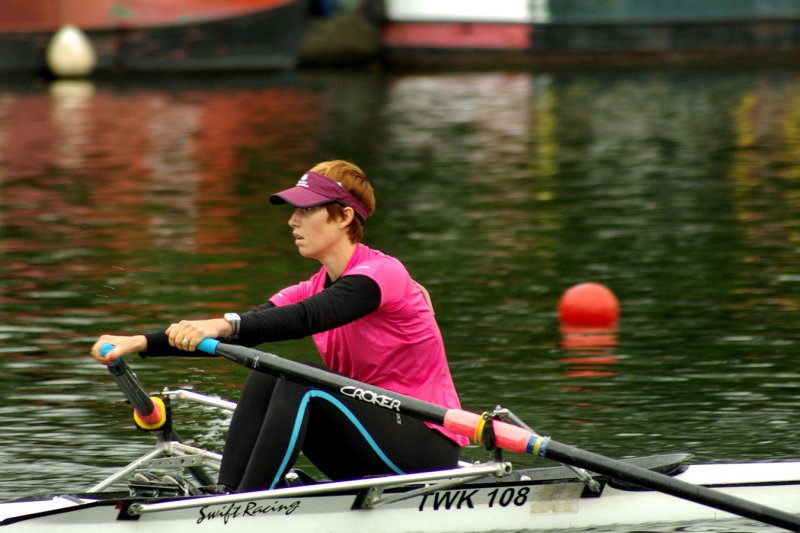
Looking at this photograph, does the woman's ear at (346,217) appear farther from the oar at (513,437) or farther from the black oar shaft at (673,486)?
the black oar shaft at (673,486)

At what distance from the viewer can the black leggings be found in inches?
234

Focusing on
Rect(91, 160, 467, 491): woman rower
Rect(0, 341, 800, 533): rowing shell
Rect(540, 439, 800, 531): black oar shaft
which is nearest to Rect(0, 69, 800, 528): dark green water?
Rect(0, 341, 800, 533): rowing shell

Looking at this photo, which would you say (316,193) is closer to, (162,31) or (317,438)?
(317,438)

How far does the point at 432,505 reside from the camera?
6215 millimetres

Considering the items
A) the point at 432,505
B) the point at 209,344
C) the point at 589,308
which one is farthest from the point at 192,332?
the point at 589,308

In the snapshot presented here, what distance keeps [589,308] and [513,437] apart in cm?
472

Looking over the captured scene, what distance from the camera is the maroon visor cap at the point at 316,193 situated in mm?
6102

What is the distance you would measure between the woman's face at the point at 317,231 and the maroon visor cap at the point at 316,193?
0.16 feet

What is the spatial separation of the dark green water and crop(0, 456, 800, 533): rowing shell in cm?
100

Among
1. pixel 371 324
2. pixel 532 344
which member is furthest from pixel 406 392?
pixel 532 344

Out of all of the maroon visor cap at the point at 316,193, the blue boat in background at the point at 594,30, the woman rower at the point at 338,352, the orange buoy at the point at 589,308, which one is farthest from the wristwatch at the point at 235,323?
the blue boat in background at the point at 594,30

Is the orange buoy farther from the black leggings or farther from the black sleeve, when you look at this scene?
the black sleeve

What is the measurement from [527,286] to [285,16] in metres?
22.2

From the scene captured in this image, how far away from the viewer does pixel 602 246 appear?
13281mm
